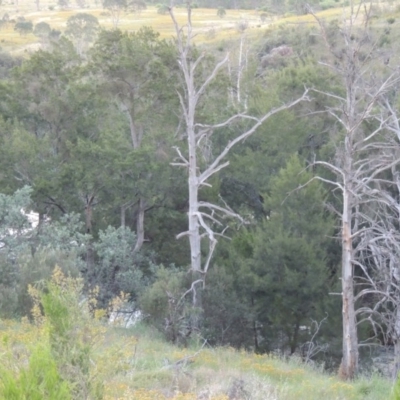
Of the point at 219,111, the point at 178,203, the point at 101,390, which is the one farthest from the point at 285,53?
the point at 101,390

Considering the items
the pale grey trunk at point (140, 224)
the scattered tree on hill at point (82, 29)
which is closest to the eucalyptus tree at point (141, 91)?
the pale grey trunk at point (140, 224)

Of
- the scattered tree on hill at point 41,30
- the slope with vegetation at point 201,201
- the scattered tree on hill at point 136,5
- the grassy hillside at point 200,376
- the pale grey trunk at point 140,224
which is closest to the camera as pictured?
the grassy hillside at point 200,376

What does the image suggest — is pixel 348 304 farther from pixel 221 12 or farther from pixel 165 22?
pixel 165 22

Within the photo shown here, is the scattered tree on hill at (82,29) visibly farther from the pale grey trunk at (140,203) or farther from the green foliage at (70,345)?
the green foliage at (70,345)

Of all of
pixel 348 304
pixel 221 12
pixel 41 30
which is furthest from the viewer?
pixel 221 12

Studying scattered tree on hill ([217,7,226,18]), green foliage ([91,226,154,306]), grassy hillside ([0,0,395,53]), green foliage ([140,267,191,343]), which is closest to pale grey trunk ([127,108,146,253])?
green foliage ([91,226,154,306])

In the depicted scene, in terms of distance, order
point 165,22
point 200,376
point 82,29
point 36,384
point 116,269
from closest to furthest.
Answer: point 36,384
point 200,376
point 116,269
point 82,29
point 165,22

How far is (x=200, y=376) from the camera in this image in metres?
8.55

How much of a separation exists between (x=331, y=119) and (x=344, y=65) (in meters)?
10.4

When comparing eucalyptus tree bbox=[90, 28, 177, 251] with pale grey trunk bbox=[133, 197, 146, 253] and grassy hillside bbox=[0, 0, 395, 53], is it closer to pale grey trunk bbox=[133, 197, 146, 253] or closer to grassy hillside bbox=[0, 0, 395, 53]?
pale grey trunk bbox=[133, 197, 146, 253]

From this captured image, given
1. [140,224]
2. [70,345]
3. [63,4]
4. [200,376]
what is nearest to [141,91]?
[140,224]

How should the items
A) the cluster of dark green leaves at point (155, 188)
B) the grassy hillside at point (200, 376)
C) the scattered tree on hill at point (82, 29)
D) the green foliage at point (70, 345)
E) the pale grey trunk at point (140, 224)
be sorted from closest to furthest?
the green foliage at point (70, 345), the grassy hillside at point (200, 376), the cluster of dark green leaves at point (155, 188), the pale grey trunk at point (140, 224), the scattered tree on hill at point (82, 29)

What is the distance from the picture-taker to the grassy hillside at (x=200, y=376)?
21.6 feet

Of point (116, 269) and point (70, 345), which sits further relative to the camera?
point (116, 269)
